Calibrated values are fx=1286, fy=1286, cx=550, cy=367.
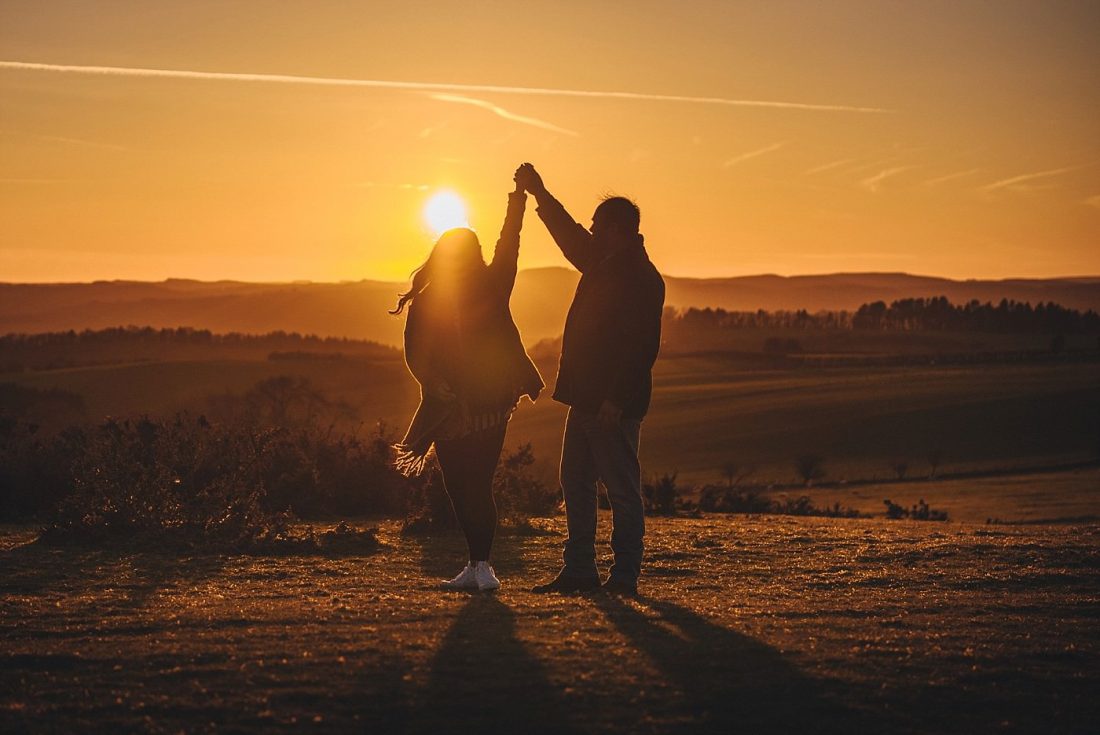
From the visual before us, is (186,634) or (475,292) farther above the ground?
(475,292)

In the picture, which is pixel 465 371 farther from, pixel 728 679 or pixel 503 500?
pixel 503 500

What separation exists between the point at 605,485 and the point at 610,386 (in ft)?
2.12

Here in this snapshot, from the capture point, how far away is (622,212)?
8305mm

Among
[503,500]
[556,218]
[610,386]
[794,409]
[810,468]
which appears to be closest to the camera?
[610,386]

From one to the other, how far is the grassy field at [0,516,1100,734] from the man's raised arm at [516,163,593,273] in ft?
7.66

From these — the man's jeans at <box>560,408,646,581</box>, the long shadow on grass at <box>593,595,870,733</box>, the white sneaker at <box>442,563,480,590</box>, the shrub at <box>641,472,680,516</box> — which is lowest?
the shrub at <box>641,472,680,516</box>

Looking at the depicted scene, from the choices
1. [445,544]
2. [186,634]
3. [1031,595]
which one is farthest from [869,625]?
[445,544]

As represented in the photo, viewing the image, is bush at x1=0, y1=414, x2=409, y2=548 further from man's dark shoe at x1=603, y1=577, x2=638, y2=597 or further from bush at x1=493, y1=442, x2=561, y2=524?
man's dark shoe at x1=603, y1=577, x2=638, y2=597

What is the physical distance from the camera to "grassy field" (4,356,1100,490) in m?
61.8

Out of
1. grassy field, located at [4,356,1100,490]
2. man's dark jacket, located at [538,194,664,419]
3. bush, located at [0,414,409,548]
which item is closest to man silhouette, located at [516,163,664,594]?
man's dark jacket, located at [538,194,664,419]

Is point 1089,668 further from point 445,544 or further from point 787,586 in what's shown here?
point 445,544

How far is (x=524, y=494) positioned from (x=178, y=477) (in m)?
4.31

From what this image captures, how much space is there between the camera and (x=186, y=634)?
21.8 ft

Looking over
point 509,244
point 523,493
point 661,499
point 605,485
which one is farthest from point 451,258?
point 661,499
